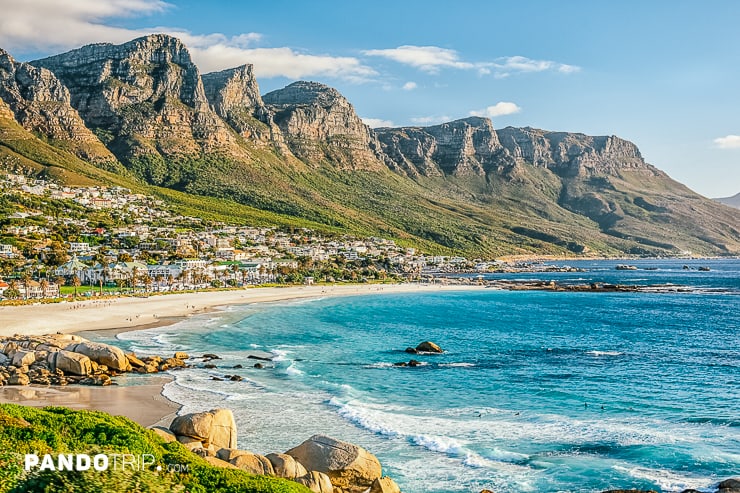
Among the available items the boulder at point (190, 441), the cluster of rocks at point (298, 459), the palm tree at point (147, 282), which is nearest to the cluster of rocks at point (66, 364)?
the cluster of rocks at point (298, 459)

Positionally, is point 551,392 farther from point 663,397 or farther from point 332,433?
point 332,433

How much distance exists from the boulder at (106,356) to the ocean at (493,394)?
4.01m

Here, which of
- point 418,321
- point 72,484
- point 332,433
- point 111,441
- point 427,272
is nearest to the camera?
point 72,484

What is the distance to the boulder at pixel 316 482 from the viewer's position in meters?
18.8

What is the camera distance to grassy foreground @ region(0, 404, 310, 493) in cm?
1127

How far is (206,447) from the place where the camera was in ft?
73.3

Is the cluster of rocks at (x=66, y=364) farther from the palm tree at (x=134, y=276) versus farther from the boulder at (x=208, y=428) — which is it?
the palm tree at (x=134, y=276)

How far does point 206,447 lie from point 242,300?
80742mm

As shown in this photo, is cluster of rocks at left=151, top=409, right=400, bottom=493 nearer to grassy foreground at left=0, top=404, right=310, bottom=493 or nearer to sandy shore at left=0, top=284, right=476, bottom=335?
grassy foreground at left=0, top=404, right=310, bottom=493

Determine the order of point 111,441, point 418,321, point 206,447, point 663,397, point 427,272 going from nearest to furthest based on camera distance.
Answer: point 111,441 < point 206,447 < point 663,397 < point 418,321 < point 427,272

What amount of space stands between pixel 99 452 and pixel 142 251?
428ft

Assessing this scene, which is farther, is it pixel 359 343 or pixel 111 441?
pixel 359 343

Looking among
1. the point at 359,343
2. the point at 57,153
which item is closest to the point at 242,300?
the point at 359,343

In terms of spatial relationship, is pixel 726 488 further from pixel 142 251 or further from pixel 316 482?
pixel 142 251
